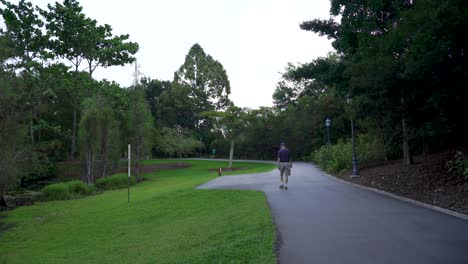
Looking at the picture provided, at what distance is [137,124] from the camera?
36.1 meters

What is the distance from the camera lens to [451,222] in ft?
27.0

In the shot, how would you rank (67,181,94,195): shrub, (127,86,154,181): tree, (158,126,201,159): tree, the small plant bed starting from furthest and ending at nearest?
(158,126,201,159): tree < (127,86,154,181): tree < (67,181,94,195): shrub < the small plant bed

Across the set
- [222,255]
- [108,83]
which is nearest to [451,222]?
[222,255]

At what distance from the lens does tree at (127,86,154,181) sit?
35.9 m

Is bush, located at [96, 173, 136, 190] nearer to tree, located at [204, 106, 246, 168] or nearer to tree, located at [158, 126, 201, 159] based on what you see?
tree, located at [204, 106, 246, 168]

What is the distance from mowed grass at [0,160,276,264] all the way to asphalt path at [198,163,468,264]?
1.63 feet

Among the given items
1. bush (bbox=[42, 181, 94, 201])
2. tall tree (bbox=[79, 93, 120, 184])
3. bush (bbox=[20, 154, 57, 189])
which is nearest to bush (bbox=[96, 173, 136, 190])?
tall tree (bbox=[79, 93, 120, 184])

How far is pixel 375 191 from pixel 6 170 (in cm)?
1667

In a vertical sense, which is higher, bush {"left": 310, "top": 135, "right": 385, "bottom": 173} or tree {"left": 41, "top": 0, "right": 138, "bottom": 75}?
tree {"left": 41, "top": 0, "right": 138, "bottom": 75}

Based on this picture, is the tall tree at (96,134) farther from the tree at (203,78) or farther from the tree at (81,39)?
the tree at (203,78)

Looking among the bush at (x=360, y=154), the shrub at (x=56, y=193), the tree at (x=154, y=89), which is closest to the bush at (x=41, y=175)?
the shrub at (x=56, y=193)

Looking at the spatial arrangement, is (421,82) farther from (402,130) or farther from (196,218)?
(196,218)

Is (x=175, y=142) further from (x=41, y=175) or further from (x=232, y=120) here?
(x=41, y=175)

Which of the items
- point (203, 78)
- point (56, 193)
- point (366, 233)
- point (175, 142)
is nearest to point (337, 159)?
point (56, 193)
